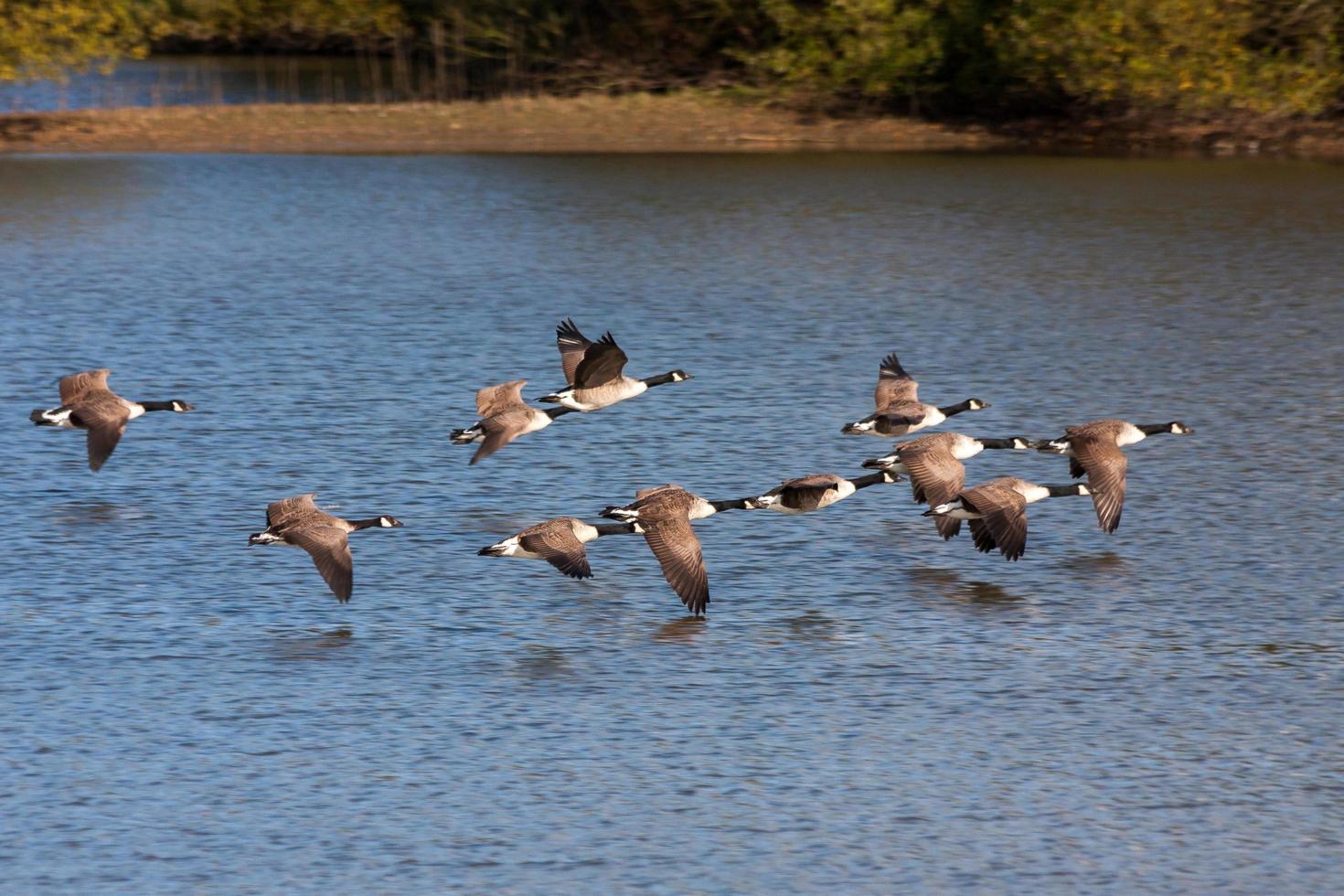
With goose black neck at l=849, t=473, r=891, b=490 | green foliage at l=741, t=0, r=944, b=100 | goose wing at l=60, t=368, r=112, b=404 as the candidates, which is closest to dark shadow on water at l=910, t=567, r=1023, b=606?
goose black neck at l=849, t=473, r=891, b=490

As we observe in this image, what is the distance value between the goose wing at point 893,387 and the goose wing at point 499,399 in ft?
9.87

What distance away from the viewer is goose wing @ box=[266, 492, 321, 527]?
13.0 meters

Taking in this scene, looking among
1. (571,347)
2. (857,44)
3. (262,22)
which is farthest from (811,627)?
(262,22)

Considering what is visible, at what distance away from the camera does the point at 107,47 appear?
1478 inches

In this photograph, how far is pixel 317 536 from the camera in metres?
12.7

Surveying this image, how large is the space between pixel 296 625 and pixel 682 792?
365 centimetres

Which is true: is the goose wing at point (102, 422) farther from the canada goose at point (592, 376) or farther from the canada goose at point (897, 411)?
the canada goose at point (897, 411)

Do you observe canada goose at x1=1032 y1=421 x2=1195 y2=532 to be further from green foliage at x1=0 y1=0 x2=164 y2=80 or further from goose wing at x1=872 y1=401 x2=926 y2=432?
green foliage at x1=0 y1=0 x2=164 y2=80

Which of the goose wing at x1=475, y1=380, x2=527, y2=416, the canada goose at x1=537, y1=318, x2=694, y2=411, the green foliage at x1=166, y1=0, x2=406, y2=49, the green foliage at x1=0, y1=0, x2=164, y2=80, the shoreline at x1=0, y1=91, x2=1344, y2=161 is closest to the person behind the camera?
the canada goose at x1=537, y1=318, x2=694, y2=411

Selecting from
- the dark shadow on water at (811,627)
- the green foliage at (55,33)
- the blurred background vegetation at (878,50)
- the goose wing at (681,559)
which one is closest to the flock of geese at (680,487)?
the goose wing at (681,559)

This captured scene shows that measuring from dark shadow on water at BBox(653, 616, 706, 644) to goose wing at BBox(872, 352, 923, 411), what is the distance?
426 centimetres

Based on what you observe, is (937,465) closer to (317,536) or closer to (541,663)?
(541,663)

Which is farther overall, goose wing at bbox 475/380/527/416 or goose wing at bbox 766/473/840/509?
goose wing at bbox 475/380/527/416

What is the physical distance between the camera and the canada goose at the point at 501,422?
15430 millimetres
